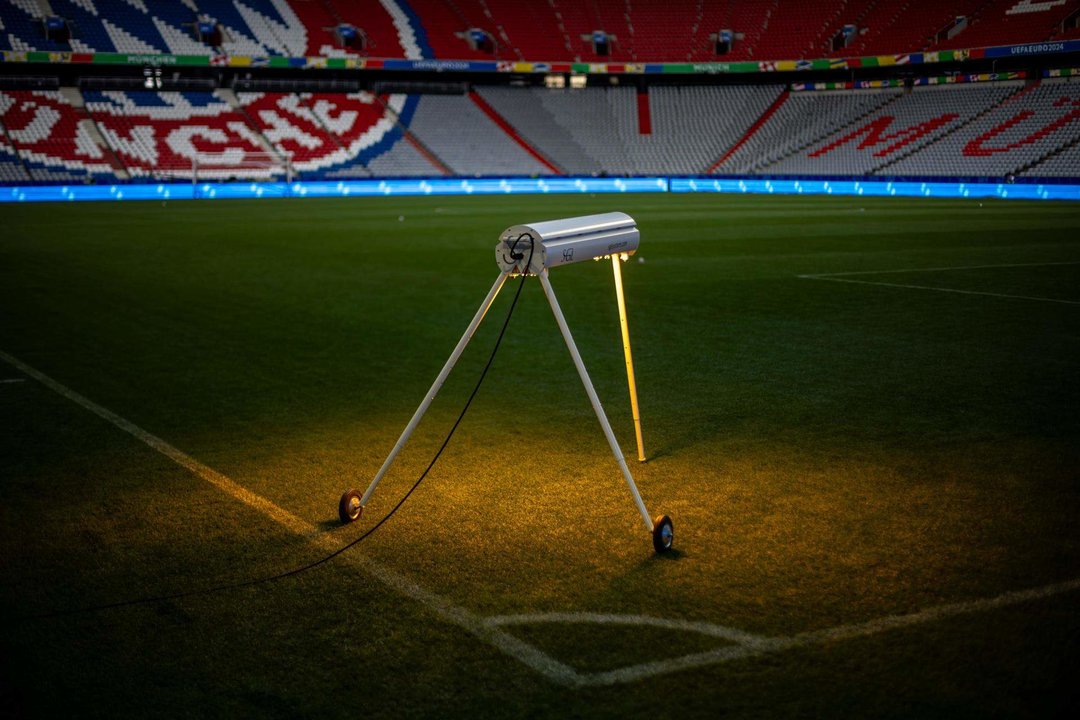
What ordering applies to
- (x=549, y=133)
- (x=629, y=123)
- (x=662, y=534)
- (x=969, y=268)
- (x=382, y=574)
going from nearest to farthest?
1. (x=382, y=574)
2. (x=662, y=534)
3. (x=969, y=268)
4. (x=549, y=133)
5. (x=629, y=123)

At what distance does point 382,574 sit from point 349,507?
2.46ft

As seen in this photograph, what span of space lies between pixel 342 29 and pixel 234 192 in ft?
54.1

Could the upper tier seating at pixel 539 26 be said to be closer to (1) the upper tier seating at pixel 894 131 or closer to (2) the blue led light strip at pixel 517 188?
→ (1) the upper tier seating at pixel 894 131

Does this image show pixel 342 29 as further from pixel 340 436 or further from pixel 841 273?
pixel 340 436

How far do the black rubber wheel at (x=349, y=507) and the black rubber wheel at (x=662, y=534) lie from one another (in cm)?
163

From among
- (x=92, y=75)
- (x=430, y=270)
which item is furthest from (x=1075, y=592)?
(x=92, y=75)

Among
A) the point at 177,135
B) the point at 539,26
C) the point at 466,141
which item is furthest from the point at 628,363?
the point at 539,26

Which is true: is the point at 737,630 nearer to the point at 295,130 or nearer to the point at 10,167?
the point at 10,167

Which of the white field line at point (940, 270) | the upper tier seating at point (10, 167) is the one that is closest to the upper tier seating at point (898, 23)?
the white field line at point (940, 270)

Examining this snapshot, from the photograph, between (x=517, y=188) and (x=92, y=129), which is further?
(x=517, y=188)

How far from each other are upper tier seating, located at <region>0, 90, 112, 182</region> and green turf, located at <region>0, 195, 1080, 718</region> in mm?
33174

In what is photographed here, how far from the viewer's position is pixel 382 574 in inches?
177

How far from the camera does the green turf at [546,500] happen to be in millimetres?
3549

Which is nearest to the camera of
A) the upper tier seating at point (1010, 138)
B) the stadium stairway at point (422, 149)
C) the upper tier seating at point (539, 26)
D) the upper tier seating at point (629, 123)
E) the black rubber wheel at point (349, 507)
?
the black rubber wheel at point (349, 507)
